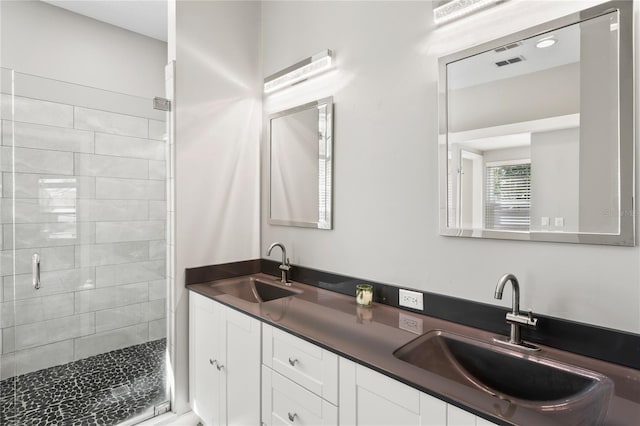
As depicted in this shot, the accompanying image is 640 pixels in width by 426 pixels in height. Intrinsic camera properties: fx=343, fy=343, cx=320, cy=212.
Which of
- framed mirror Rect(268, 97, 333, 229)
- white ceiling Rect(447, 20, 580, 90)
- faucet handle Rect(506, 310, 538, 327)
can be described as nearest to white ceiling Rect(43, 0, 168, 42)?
framed mirror Rect(268, 97, 333, 229)

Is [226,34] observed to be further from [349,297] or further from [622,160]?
[622,160]

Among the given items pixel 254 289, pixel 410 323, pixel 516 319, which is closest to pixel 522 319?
pixel 516 319

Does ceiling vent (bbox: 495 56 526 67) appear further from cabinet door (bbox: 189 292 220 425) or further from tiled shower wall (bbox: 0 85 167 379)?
tiled shower wall (bbox: 0 85 167 379)

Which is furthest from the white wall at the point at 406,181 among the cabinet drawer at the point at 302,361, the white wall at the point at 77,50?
the white wall at the point at 77,50

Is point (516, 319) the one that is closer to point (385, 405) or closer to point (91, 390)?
point (385, 405)

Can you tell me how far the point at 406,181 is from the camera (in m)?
1.64

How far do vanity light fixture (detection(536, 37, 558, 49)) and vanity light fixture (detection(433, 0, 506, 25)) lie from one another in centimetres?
24

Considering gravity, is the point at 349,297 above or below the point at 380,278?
below

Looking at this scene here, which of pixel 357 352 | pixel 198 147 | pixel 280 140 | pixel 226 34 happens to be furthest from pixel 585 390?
pixel 226 34

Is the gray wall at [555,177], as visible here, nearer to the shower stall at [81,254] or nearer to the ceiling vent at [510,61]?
the ceiling vent at [510,61]

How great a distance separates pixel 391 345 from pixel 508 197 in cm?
72

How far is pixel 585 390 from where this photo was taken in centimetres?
101

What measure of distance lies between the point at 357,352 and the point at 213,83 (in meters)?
1.89

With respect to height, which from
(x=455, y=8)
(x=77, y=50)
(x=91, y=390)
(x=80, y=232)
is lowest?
(x=91, y=390)
